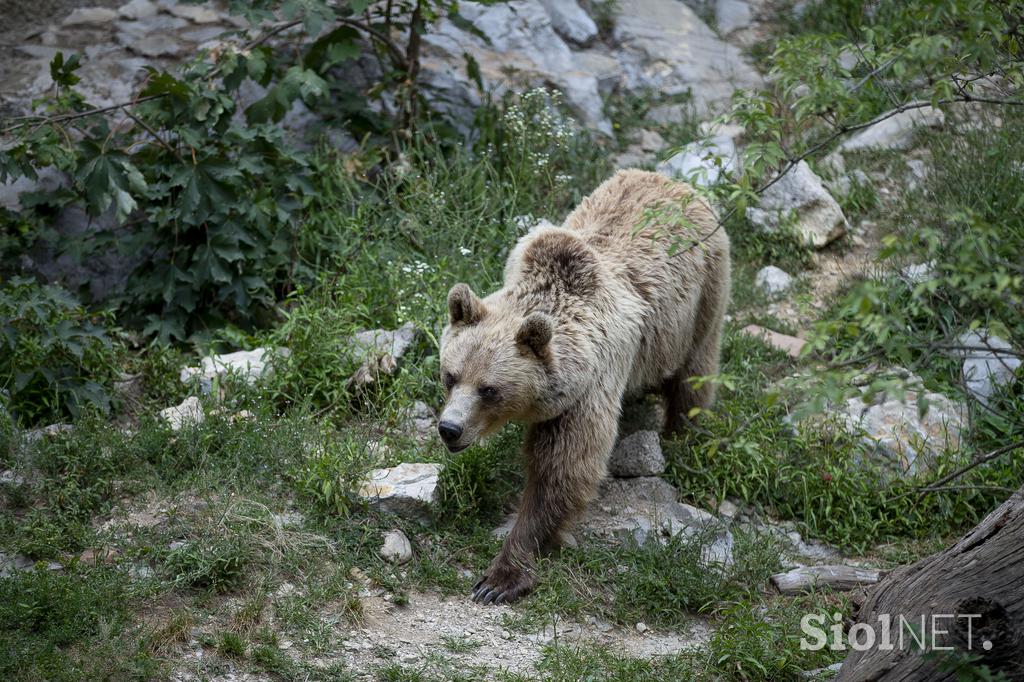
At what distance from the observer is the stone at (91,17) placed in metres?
8.91

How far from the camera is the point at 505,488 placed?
6.07m

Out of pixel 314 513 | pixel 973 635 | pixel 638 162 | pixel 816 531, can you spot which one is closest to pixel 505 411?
pixel 314 513

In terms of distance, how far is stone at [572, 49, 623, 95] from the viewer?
1047 centimetres

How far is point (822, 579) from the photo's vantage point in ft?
18.1

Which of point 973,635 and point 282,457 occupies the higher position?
point 973,635

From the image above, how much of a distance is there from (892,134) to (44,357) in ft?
24.7

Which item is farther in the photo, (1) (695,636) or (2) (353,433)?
(2) (353,433)

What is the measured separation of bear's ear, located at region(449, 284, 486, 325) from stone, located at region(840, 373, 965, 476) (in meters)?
2.43

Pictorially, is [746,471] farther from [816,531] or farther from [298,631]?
[298,631]

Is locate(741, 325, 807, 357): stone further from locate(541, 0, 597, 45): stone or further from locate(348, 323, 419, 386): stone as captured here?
locate(541, 0, 597, 45): stone

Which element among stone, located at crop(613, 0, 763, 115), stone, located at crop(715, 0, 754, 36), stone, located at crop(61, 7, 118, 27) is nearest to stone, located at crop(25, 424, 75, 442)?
stone, located at crop(61, 7, 118, 27)

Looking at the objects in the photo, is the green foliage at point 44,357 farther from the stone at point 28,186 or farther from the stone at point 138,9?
the stone at point 138,9

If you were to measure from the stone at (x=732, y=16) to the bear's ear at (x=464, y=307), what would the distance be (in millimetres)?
7481

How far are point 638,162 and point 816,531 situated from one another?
14.7 ft
